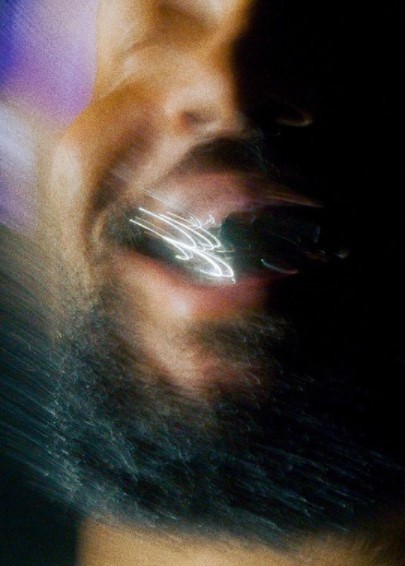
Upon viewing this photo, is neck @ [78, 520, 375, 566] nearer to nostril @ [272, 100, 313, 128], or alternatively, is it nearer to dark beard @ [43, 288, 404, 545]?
dark beard @ [43, 288, 404, 545]

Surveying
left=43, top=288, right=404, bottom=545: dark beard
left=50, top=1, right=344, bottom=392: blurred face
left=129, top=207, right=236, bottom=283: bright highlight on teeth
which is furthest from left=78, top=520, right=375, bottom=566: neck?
left=129, top=207, right=236, bottom=283: bright highlight on teeth

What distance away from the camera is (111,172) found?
634 millimetres

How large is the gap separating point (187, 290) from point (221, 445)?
16 cm

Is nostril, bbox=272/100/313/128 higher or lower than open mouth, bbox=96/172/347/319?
higher

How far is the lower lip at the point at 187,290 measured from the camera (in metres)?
0.58

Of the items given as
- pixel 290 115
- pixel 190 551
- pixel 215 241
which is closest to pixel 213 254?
pixel 215 241

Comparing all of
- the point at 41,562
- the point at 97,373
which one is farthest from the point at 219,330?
the point at 41,562

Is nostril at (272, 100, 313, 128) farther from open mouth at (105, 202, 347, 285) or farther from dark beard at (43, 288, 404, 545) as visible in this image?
dark beard at (43, 288, 404, 545)

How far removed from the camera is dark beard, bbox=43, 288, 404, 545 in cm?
55

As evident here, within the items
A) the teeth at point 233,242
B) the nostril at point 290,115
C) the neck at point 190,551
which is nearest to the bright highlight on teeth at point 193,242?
the teeth at point 233,242

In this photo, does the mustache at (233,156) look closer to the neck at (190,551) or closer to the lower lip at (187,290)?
the lower lip at (187,290)

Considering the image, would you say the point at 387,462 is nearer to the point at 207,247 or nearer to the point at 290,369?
the point at 290,369

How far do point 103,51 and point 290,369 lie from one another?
1.28ft

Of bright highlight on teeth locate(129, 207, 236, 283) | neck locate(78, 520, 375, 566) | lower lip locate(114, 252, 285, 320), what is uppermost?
bright highlight on teeth locate(129, 207, 236, 283)
